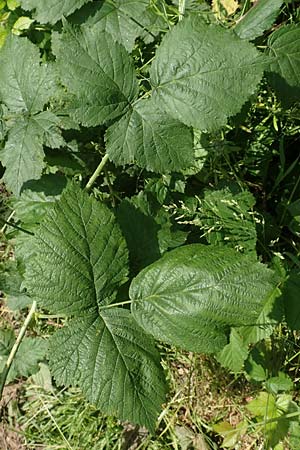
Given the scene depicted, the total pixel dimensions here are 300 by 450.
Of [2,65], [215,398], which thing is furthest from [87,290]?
[215,398]

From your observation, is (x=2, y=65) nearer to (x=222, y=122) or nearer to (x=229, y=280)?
(x=222, y=122)

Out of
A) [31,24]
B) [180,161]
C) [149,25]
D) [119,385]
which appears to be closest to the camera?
[119,385]

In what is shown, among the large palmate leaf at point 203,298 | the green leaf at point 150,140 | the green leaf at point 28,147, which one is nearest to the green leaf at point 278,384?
the large palmate leaf at point 203,298

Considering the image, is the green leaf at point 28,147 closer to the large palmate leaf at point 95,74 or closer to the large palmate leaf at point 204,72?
the large palmate leaf at point 95,74

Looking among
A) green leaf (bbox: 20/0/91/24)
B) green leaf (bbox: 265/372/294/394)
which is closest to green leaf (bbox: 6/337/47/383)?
green leaf (bbox: 265/372/294/394)

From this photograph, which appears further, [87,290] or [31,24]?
[31,24]

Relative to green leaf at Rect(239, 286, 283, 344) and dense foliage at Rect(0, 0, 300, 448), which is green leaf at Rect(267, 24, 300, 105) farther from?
green leaf at Rect(239, 286, 283, 344)
